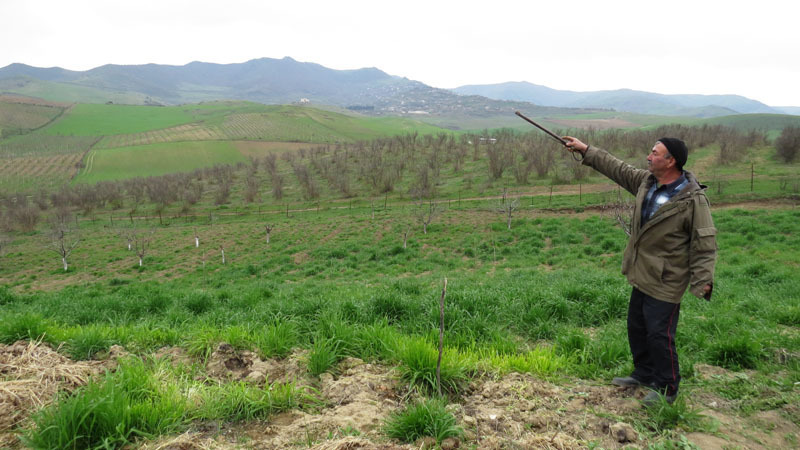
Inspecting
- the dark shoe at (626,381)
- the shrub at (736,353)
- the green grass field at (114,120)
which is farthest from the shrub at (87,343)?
the green grass field at (114,120)

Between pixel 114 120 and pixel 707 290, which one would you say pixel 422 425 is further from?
pixel 114 120

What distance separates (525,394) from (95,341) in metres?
4.51

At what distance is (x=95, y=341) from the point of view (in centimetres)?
406

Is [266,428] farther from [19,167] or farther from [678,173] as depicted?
[19,167]

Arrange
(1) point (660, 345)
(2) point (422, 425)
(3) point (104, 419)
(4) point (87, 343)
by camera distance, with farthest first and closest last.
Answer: (4) point (87, 343) → (1) point (660, 345) → (2) point (422, 425) → (3) point (104, 419)

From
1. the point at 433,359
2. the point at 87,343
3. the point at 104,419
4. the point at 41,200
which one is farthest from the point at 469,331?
the point at 41,200

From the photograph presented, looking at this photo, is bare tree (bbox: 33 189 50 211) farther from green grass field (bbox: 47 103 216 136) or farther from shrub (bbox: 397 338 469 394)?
shrub (bbox: 397 338 469 394)

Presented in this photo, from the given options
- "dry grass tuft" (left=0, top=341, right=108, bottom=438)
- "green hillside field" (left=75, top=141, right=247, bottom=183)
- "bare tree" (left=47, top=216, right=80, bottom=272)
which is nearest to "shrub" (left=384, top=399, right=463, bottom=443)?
"dry grass tuft" (left=0, top=341, right=108, bottom=438)

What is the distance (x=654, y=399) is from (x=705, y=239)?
1.44 metres

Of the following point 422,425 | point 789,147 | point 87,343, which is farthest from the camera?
point 789,147

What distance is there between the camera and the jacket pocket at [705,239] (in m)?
3.10

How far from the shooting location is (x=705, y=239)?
3119 millimetres

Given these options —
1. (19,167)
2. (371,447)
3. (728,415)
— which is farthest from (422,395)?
(19,167)

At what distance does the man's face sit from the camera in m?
3.37
